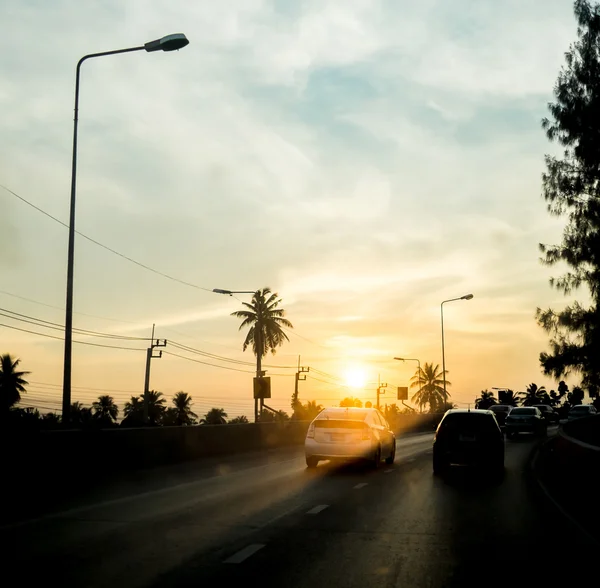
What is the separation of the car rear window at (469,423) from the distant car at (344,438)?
78.1 inches

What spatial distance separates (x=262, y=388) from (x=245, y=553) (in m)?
26.6

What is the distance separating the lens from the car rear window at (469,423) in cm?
2014

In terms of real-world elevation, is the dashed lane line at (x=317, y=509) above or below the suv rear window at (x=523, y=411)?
below

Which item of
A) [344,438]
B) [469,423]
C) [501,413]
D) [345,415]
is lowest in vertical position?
[344,438]

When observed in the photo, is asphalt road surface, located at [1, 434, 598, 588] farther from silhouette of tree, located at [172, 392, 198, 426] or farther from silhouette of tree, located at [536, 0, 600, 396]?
silhouette of tree, located at [172, 392, 198, 426]

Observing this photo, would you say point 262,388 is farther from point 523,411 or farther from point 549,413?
point 549,413

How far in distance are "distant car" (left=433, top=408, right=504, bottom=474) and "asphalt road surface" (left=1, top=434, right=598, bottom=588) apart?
12.0 ft

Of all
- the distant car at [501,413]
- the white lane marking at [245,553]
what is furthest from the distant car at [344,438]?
the distant car at [501,413]

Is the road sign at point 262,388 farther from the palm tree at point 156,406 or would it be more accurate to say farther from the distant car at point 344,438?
the palm tree at point 156,406

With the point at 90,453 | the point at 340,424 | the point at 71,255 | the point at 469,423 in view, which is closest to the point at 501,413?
the point at 469,423

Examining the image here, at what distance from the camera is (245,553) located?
834cm

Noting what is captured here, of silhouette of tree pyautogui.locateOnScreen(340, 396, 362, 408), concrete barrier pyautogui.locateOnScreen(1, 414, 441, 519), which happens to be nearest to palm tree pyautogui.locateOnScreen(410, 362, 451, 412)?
silhouette of tree pyautogui.locateOnScreen(340, 396, 362, 408)

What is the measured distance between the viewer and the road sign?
3462 cm

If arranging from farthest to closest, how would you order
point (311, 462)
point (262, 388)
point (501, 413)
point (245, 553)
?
point (501, 413)
point (262, 388)
point (311, 462)
point (245, 553)
